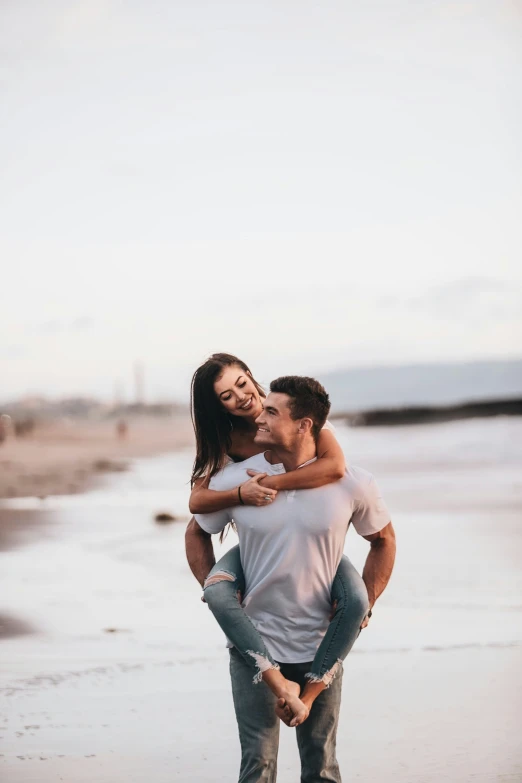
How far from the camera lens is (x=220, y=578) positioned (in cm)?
248

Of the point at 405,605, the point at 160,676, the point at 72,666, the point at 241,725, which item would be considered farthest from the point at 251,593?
the point at 405,605

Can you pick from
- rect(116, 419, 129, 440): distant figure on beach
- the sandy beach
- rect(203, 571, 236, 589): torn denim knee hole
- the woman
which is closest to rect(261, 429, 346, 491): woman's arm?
the woman

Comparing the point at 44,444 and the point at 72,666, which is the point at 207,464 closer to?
the point at 72,666

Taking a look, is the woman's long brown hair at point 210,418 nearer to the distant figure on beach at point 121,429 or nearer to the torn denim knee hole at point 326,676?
the torn denim knee hole at point 326,676

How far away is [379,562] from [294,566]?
10.6 inches

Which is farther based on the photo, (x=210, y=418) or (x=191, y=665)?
(x=191, y=665)

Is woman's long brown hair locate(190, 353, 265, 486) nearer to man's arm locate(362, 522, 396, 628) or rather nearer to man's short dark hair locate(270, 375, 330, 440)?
man's short dark hair locate(270, 375, 330, 440)

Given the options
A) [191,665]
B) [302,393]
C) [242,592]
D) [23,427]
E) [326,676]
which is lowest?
[23,427]

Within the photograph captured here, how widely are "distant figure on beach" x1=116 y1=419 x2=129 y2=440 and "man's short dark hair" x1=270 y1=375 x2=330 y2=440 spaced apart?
94.1ft

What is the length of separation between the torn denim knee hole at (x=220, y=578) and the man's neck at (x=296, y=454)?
0.28m

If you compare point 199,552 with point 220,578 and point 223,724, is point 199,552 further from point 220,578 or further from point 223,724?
point 223,724

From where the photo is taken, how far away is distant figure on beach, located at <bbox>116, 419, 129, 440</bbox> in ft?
104

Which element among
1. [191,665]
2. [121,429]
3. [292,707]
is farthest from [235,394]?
[121,429]

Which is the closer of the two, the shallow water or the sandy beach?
the sandy beach
